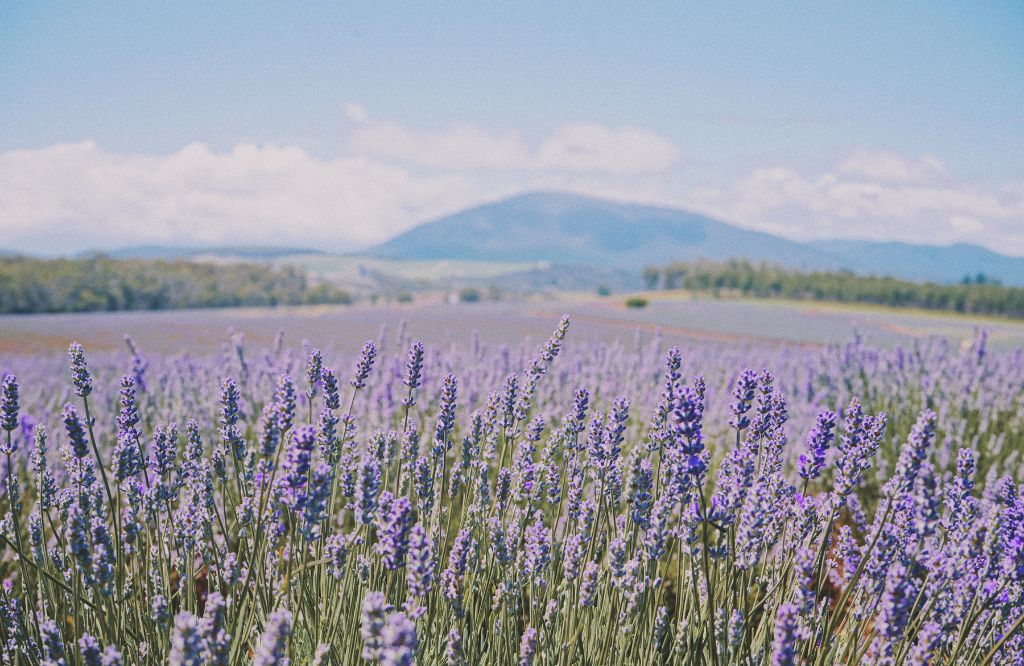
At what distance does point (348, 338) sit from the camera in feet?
53.0

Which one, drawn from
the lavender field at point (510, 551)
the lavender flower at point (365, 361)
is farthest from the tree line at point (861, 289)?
the lavender flower at point (365, 361)

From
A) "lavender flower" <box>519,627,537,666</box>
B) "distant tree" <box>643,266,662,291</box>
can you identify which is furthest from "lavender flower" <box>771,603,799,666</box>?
"distant tree" <box>643,266,662,291</box>

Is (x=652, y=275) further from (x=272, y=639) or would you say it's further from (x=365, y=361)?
(x=272, y=639)

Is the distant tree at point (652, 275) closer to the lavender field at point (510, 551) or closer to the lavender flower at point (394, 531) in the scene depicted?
the lavender field at point (510, 551)

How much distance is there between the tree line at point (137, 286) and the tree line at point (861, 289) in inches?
1252

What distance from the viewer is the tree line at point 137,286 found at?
27125mm

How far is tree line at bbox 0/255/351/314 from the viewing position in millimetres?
27125

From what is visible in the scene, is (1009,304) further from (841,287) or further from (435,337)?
(435,337)

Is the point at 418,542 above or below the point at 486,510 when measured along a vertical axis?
above

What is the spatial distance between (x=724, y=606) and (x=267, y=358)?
6219 millimetres

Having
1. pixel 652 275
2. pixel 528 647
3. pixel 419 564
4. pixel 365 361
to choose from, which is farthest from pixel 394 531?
pixel 652 275

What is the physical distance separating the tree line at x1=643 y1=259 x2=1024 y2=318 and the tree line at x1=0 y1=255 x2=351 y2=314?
3180 cm

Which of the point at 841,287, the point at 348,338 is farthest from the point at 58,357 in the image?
the point at 841,287

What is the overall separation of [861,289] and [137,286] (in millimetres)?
44603
